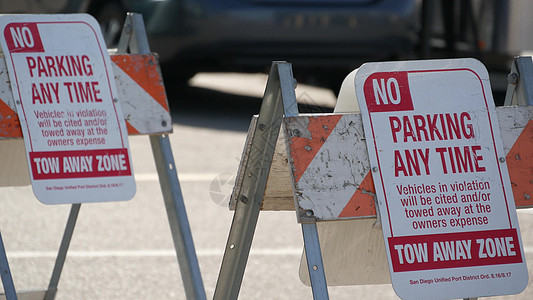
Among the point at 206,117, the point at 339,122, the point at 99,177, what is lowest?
the point at 206,117

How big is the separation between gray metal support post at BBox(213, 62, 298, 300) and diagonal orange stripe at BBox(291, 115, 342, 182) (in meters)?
0.07

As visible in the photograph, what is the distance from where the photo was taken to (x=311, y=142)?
2520 mm

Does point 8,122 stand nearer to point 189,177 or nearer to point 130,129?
point 130,129

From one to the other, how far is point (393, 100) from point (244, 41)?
5220 mm

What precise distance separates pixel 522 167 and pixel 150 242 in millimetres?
2588

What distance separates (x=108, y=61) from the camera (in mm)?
3211

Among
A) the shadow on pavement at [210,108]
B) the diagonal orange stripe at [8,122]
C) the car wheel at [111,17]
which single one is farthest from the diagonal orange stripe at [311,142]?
the car wheel at [111,17]

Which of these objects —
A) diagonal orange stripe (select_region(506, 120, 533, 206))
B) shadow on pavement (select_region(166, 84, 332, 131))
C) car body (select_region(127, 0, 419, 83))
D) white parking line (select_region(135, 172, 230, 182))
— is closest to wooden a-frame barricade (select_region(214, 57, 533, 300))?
diagonal orange stripe (select_region(506, 120, 533, 206))

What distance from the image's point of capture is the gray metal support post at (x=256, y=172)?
2.54 meters

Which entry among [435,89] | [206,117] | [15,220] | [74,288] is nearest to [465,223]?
[435,89]

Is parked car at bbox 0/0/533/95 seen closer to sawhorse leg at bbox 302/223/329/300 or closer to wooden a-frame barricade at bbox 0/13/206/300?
wooden a-frame barricade at bbox 0/13/206/300

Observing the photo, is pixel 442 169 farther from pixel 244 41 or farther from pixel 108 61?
pixel 244 41

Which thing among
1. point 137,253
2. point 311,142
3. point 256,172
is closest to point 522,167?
point 311,142

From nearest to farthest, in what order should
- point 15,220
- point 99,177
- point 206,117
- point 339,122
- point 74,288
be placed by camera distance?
point 339,122, point 99,177, point 74,288, point 15,220, point 206,117
